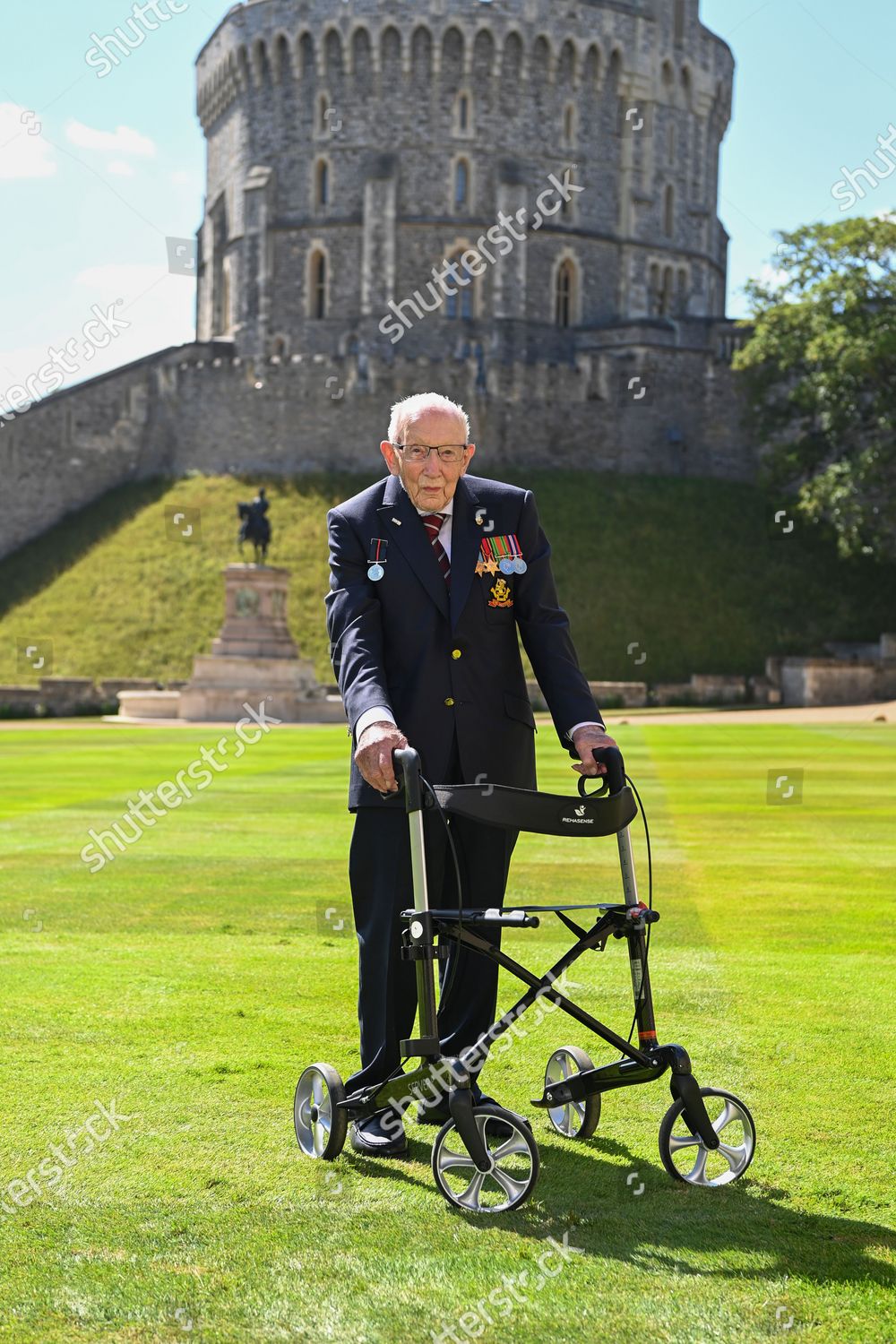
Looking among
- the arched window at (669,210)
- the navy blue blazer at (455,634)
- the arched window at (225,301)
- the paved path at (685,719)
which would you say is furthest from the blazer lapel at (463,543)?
the arched window at (225,301)

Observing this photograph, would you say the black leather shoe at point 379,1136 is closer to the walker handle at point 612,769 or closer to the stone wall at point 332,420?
the walker handle at point 612,769

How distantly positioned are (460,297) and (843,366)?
938 inches

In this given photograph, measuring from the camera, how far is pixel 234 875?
408 inches

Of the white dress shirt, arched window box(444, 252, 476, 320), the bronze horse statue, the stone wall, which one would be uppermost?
arched window box(444, 252, 476, 320)

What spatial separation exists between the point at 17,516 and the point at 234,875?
2167 inches

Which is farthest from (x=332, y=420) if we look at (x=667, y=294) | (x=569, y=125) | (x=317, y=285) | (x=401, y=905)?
(x=401, y=905)

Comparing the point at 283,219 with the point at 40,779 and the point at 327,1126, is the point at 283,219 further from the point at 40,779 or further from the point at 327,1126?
the point at 327,1126

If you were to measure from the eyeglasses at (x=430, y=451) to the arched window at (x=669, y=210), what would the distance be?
228 ft

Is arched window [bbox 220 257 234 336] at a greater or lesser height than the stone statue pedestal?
greater

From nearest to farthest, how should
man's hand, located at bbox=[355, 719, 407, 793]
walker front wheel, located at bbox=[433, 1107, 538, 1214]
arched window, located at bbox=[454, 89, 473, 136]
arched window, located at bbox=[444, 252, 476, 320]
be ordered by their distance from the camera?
walker front wheel, located at bbox=[433, 1107, 538, 1214]
man's hand, located at bbox=[355, 719, 407, 793]
arched window, located at bbox=[454, 89, 473, 136]
arched window, located at bbox=[444, 252, 476, 320]

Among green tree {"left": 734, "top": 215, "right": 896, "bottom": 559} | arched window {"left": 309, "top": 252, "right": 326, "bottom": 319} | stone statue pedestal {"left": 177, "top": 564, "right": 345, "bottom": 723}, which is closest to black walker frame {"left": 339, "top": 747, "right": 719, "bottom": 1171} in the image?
stone statue pedestal {"left": 177, "top": 564, "right": 345, "bottom": 723}

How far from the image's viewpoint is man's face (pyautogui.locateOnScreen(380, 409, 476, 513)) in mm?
4947

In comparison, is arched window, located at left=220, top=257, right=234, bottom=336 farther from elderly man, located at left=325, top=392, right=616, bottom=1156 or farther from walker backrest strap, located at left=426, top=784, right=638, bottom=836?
walker backrest strap, located at left=426, top=784, right=638, bottom=836

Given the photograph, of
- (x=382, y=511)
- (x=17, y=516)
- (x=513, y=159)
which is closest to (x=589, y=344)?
(x=513, y=159)
